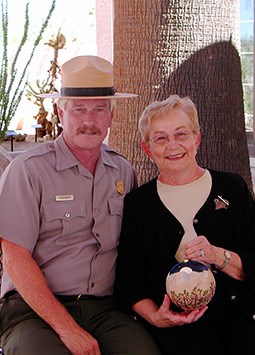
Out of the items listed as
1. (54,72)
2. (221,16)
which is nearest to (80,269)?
(221,16)

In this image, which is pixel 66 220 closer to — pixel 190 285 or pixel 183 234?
pixel 183 234

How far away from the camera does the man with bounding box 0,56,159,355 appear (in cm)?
274

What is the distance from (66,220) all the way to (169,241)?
0.42 metres

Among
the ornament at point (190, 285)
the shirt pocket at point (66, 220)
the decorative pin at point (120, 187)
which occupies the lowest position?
the ornament at point (190, 285)

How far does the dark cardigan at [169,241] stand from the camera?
2883 millimetres

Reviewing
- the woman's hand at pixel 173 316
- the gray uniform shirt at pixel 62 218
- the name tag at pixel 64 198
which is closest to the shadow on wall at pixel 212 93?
the gray uniform shirt at pixel 62 218

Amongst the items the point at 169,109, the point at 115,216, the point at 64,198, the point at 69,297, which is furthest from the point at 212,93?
the point at 69,297

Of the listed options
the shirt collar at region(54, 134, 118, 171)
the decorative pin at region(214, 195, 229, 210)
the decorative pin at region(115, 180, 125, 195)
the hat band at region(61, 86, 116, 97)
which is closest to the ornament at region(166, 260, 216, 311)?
the decorative pin at region(214, 195, 229, 210)

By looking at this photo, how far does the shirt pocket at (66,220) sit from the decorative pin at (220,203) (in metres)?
0.53

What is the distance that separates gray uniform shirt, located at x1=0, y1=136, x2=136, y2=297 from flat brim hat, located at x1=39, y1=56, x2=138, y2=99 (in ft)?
0.72

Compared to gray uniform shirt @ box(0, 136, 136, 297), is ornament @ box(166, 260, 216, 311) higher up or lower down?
lower down

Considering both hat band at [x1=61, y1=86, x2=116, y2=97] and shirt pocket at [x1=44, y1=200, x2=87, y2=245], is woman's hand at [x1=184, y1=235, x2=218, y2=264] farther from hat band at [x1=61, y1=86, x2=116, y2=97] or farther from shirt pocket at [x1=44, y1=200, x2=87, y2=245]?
hat band at [x1=61, y1=86, x2=116, y2=97]

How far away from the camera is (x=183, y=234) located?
2900mm

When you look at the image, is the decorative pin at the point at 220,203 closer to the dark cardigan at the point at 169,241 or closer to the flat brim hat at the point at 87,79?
the dark cardigan at the point at 169,241
